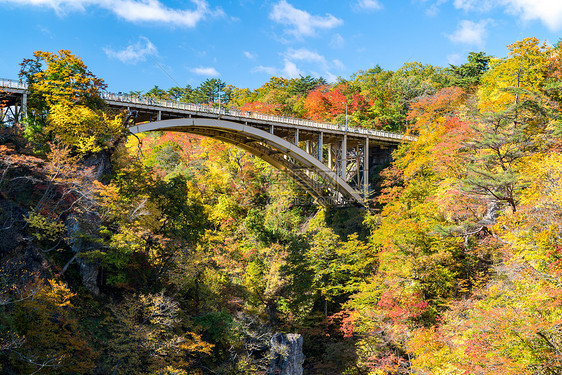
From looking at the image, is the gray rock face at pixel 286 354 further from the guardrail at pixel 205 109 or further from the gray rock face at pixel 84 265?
the guardrail at pixel 205 109

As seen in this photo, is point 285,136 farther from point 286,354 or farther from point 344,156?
point 286,354

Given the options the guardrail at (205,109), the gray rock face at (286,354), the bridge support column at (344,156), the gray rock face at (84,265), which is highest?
the guardrail at (205,109)

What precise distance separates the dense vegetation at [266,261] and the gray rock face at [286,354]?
0.61 m

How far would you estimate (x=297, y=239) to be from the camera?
27.2 metres

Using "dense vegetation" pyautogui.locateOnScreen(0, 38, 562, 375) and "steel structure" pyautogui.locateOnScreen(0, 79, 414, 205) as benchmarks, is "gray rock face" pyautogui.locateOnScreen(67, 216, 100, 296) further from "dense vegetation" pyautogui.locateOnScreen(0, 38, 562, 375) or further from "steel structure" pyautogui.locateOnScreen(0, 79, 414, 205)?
"steel structure" pyautogui.locateOnScreen(0, 79, 414, 205)

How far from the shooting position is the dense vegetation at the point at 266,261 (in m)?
12.7

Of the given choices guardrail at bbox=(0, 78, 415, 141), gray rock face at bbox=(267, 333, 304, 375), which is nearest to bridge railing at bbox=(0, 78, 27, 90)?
guardrail at bbox=(0, 78, 415, 141)

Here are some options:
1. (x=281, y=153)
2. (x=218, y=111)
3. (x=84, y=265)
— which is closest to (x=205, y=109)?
(x=218, y=111)

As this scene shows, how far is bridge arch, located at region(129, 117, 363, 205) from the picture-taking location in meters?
27.2

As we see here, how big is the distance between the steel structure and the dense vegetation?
4025 mm

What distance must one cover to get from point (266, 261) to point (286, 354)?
5621 millimetres

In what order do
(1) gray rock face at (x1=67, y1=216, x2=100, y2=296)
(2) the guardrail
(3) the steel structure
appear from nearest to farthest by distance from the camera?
(1) gray rock face at (x1=67, y1=216, x2=100, y2=296) < (2) the guardrail < (3) the steel structure

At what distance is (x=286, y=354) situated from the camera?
2152 centimetres

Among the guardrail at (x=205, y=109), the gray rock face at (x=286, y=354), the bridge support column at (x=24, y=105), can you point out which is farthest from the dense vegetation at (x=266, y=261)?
the guardrail at (x=205, y=109)
